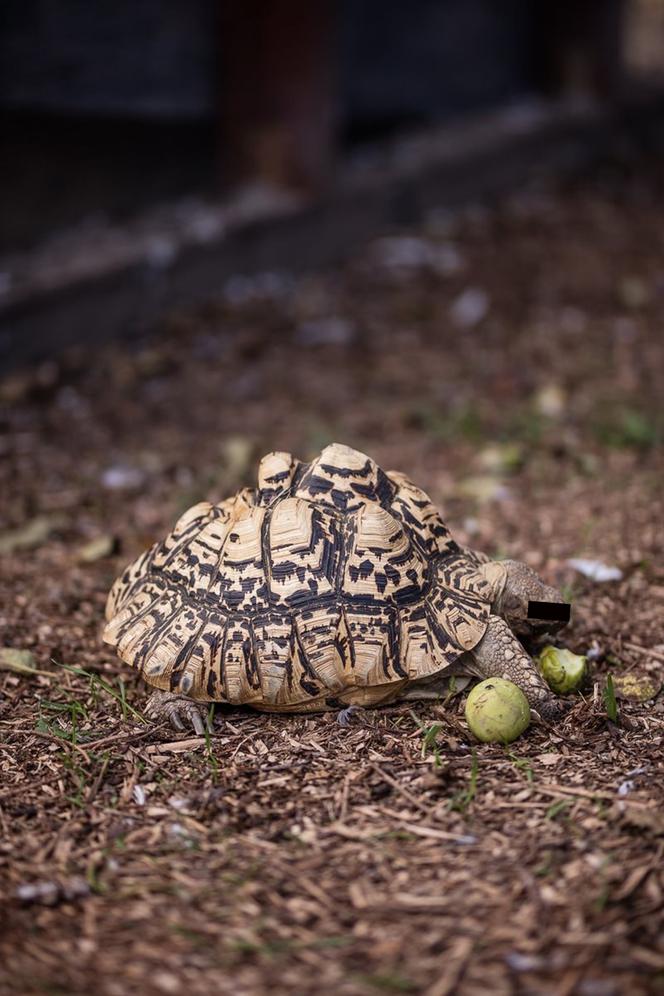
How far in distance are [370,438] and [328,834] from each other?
9.74 feet

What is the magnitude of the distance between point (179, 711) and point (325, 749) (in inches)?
15.9

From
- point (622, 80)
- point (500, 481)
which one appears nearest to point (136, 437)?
point (500, 481)

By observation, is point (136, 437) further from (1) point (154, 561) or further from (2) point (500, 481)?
(1) point (154, 561)

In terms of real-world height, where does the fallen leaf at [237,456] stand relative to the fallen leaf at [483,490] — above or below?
above

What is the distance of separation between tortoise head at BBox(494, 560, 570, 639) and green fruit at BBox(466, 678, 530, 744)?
0.25 m

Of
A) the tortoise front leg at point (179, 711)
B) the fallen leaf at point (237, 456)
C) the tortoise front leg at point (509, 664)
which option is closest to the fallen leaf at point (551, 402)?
the fallen leaf at point (237, 456)

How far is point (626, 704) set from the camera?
2.96 meters

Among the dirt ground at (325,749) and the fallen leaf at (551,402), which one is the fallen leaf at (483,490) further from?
the fallen leaf at (551,402)

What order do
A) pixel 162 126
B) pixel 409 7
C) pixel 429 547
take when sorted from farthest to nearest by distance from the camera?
pixel 409 7 → pixel 162 126 → pixel 429 547

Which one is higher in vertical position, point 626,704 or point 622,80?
point 622,80

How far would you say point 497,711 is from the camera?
2.70 meters

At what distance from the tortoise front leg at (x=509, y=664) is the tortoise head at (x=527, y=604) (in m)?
Result: 0.12

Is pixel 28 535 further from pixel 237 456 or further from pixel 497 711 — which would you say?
pixel 497 711

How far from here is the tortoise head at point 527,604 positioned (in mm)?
2900
